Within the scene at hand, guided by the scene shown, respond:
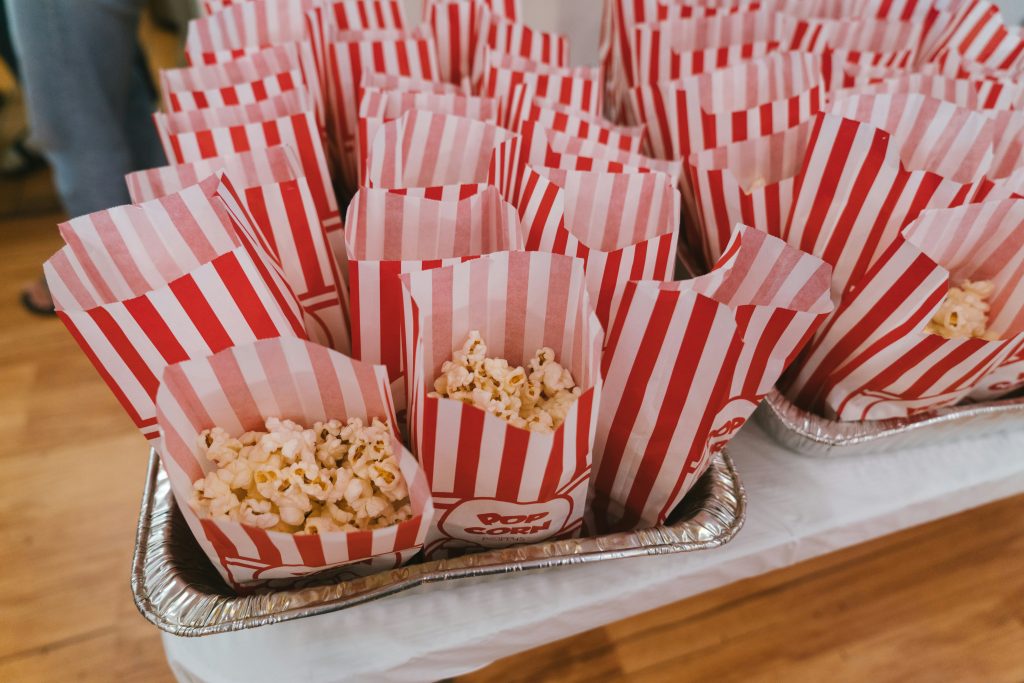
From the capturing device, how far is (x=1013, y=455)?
106cm

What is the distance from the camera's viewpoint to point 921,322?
85cm

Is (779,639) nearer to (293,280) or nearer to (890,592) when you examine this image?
(890,592)

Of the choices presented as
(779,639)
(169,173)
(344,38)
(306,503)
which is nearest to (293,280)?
(169,173)

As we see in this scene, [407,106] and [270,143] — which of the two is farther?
[407,106]

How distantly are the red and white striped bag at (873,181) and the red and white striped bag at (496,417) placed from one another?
1.78 feet

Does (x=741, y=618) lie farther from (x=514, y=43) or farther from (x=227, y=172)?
(x=514, y=43)

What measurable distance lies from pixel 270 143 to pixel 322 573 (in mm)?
737

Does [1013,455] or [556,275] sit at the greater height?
[556,275]

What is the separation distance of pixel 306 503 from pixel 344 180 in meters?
1.00

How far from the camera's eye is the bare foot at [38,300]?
2201 mm

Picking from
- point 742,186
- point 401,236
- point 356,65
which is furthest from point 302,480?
point 356,65

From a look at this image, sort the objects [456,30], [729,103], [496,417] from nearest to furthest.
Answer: [496,417], [729,103], [456,30]

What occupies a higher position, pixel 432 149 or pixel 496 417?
pixel 432 149

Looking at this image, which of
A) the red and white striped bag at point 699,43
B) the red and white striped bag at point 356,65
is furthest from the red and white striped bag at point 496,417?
the red and white striped bag at point 699,43
